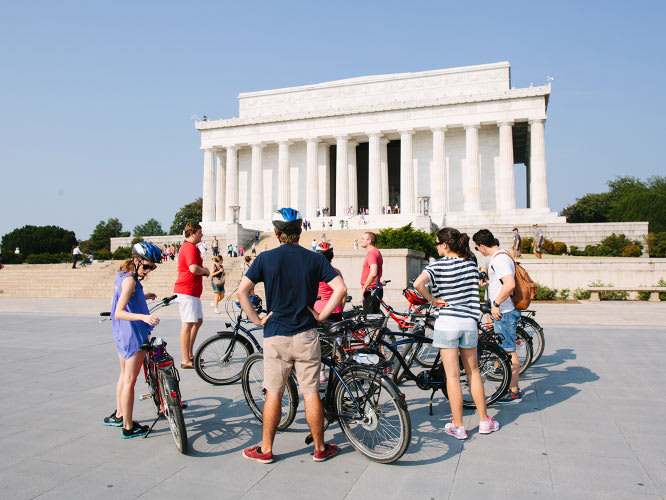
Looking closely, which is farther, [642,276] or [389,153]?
[389,153]

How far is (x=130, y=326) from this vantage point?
5027 mm

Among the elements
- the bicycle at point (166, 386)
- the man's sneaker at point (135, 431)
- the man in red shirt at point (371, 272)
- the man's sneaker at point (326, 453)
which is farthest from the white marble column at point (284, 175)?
the man's sneaker at point (326, 453)

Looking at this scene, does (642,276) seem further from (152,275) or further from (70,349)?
A: (152,275)

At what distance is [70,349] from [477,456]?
27.2ft

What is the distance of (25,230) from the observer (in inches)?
1858

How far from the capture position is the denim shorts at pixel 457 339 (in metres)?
5.01

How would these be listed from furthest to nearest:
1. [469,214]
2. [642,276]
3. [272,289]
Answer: [469,214] → [642,276] → [272,289]

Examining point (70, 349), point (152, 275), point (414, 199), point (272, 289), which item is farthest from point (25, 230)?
point (272, 289)

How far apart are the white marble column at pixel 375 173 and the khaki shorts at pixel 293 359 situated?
47031mm

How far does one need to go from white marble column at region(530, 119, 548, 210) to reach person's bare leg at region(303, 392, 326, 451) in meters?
45.9

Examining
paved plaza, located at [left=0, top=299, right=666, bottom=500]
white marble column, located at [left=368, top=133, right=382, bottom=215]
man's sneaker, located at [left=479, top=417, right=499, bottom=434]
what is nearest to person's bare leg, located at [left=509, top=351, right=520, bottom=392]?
paved plaza, located at [left=0, top=299, right=666, bottom=500]

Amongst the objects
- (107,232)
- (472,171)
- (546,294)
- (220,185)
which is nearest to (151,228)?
(107,232)

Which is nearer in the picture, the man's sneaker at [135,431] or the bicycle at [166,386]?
the bicycle at [166,386]

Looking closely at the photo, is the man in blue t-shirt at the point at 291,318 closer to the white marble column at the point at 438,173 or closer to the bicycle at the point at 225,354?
the bicycle at the point at 225,354
